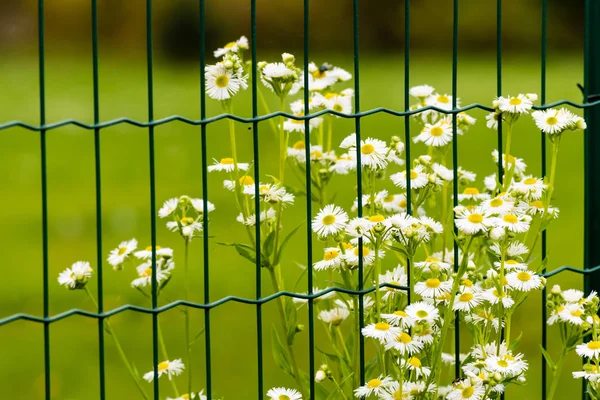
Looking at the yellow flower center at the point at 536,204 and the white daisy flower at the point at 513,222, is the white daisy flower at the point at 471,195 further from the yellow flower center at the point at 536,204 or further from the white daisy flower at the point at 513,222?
the white daisy flower at the point at 513,222

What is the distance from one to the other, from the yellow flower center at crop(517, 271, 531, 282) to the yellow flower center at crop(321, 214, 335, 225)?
1.29 ft

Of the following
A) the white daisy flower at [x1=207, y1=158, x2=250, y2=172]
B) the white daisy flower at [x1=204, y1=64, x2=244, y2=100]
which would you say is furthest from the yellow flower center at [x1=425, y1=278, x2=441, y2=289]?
the white daisy flower at [x1=204, y1=64, x2=244, y2=100]

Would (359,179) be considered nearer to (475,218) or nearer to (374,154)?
(374,154)

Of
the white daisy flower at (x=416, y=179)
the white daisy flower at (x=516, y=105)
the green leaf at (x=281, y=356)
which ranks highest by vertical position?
the white daisy flower at (x=516, y=105)

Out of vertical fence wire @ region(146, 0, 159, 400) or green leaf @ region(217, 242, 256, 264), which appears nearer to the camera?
vertical fence wire @ region(146, 0, 159, 400)

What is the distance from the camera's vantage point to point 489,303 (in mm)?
2062

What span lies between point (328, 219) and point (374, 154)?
168mm

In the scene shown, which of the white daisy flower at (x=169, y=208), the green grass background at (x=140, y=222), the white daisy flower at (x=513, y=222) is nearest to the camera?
the white daisy flower at (x=513, y=222)

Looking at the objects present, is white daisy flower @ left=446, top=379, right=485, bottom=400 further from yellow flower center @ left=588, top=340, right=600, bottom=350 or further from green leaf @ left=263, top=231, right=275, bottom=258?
green leaf @ left=263, top=231, right=275, bottom=258

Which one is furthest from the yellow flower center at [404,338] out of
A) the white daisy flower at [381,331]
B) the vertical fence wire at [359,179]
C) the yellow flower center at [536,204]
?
the yellow flower center at [536,204]

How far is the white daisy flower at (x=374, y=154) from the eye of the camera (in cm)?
208

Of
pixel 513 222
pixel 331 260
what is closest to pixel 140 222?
pixel 331 260

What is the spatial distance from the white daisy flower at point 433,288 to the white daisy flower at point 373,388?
0.62ft

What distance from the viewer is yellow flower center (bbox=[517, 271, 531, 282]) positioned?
2051 millimetres
